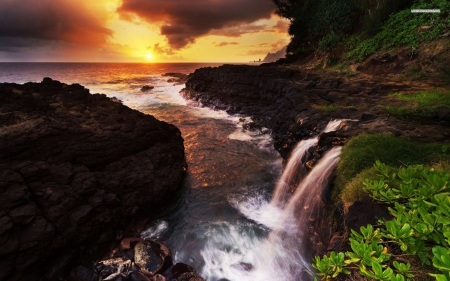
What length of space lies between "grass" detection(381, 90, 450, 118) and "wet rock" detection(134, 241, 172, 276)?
11.9 m

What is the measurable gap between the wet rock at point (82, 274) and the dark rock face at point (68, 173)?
61 millimetres

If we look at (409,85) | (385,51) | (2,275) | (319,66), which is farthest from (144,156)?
(319,66)

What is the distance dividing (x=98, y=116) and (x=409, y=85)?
1923 centimetres

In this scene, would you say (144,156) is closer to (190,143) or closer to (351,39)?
(190,143)

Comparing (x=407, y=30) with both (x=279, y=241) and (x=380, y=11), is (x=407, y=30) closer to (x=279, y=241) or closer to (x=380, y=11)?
(x=380, y=11)

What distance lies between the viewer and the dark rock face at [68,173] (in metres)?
6.19

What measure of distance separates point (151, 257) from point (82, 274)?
1.94m

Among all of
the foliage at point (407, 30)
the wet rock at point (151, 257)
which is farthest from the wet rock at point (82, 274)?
the foliage at point (407, 30)

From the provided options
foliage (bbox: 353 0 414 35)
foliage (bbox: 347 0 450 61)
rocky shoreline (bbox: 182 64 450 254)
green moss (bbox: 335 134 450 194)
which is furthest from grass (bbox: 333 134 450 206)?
foliage (bbox: 353 0 414 35)

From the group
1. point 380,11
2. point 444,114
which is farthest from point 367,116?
point 380,11

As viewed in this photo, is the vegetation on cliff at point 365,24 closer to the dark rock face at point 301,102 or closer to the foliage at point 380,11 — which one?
the foliage at point 380,11

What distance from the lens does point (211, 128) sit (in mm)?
21109

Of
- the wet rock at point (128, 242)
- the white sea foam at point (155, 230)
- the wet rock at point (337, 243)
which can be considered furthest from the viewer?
the white sea foam at point (155, 230)

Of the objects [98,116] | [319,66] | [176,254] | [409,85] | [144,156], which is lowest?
[176,254]
